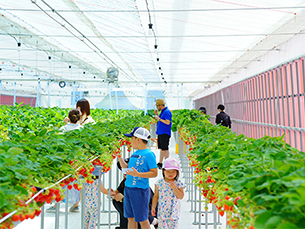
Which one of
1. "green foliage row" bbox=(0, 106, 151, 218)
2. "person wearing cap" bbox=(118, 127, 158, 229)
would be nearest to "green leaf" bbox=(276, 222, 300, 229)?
"green foliage row" bbox=(0, 106, 151, 218)

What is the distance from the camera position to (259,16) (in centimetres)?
715

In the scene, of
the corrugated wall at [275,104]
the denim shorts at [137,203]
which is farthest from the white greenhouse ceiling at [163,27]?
the denim shorts at [137,203]

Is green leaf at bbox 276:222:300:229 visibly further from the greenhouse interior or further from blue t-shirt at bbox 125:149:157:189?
blue t-shirt at bbox 125:149:157:189

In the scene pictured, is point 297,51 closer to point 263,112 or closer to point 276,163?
point 263,112

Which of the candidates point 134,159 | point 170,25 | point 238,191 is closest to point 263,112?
point 170,25

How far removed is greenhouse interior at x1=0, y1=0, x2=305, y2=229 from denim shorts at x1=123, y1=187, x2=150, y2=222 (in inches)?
0.5

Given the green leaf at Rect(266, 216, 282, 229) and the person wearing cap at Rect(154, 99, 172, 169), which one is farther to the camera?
the person wearing cap at Rect(154, 99, 172, 169)

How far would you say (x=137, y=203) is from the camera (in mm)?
3262

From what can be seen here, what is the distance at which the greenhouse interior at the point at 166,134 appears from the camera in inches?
57.9

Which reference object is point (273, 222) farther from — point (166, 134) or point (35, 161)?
point (166, 134)

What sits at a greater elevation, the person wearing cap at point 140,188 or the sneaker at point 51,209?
the person wearing cap at point 140,188

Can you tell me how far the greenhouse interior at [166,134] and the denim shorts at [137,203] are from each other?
1cm

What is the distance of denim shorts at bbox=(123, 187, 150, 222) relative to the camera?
325cm

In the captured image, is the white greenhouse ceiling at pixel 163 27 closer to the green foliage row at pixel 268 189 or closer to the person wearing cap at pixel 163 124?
the person wearing cap at pixel 163 124
